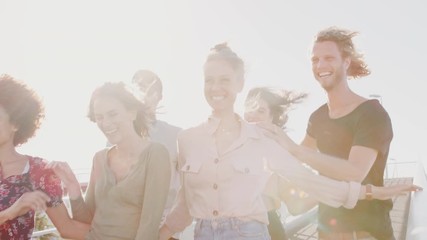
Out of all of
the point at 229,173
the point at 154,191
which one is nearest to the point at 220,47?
the point at 229,173

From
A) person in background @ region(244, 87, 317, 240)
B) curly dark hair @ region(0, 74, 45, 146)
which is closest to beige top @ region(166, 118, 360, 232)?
curly dark hair @ region(0, 74, 45, 146)

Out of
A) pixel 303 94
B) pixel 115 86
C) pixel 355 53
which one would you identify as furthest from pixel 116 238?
pixel 303 94

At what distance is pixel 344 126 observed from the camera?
9.05 feet

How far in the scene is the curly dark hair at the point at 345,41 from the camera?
2930mm

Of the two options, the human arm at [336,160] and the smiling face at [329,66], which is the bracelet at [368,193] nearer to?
the human arm at [336,160]

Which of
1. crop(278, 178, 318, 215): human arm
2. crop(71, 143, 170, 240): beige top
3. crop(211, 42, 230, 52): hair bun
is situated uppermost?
crop(211, 42, 230, 52): hair bun

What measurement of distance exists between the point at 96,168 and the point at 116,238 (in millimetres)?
487

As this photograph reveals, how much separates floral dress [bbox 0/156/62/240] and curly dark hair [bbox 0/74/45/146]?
0.20 metres

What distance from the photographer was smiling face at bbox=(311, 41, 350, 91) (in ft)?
9.52

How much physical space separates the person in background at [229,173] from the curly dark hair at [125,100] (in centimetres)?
26

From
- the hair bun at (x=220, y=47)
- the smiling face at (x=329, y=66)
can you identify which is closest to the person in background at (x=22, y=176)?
the hair bun at (x=220, y=47)

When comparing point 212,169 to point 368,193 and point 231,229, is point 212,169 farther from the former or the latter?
point 368,193

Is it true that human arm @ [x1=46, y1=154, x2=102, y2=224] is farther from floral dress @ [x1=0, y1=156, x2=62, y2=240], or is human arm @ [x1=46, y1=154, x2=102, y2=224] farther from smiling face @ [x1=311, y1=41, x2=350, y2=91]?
smiling face @ [x1=311, y1=41, x2=350, y2=91]

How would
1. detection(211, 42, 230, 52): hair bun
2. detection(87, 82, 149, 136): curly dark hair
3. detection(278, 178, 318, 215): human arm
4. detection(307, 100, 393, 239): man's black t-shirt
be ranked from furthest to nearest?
detection(278, 178, 318, 215): human arm, detection(211, 42, 230, 52): hair bun, detection(87, 82, 149, 136): curly dark hair, detection(307, 100, 393, 239): man's black t-shirt
